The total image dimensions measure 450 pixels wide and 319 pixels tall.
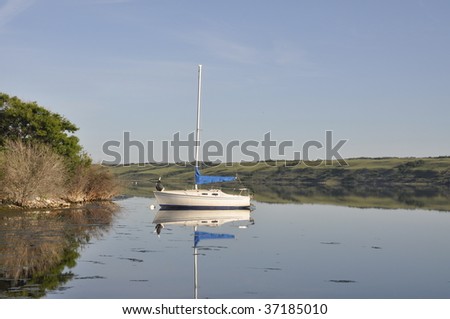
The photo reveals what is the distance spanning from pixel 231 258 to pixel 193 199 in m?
21.4

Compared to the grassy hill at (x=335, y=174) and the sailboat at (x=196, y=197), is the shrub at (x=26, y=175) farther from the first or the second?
→ the grassy hill at (x=335, y=174)

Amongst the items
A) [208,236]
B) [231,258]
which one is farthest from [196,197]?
[231,258]

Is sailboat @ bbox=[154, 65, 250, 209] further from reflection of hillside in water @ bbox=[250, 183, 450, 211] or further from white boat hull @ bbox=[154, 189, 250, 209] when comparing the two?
reflection of hillside in water @ bbox=[250, 183, 450, 211]

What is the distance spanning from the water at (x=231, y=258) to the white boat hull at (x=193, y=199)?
489 cm

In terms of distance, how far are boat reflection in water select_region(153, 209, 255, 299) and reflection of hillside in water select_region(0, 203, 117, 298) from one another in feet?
10.9

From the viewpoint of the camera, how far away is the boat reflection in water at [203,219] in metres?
29.4

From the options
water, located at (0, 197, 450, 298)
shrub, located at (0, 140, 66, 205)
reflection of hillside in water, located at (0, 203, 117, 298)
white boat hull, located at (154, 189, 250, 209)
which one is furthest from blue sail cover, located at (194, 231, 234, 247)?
shrub, located at (0, 140, 66, 205)

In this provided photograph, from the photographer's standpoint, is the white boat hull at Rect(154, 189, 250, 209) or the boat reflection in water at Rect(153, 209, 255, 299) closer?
the boat reflection in water at Rect(153, 209, 255, 299)

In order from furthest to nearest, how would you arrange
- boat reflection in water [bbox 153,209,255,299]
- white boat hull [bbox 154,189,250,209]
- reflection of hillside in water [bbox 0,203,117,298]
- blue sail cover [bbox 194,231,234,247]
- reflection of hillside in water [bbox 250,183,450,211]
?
reflection of hillside in water [bbox 250,183,450,211] < white boat hull [bbox 154,189,250,209] < boat reflection in water [bbox 153,209,255,299] < blue sail cover [bbox 194,231,234,247] < reflection of hillside in water [bbox 0,203,117,298]

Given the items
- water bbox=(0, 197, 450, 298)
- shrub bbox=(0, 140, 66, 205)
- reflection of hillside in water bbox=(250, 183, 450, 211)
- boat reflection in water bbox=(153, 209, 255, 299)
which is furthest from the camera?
reflection of hillside in water bbox=(250, 183, 450, 211)

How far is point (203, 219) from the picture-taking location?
3744cm

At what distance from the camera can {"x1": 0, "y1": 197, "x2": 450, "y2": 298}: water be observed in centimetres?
1623

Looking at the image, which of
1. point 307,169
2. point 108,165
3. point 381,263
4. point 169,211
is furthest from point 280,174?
point 381,263

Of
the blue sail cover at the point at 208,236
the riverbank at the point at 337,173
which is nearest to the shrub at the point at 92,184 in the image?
the blue sail cover at the point at 208,236
